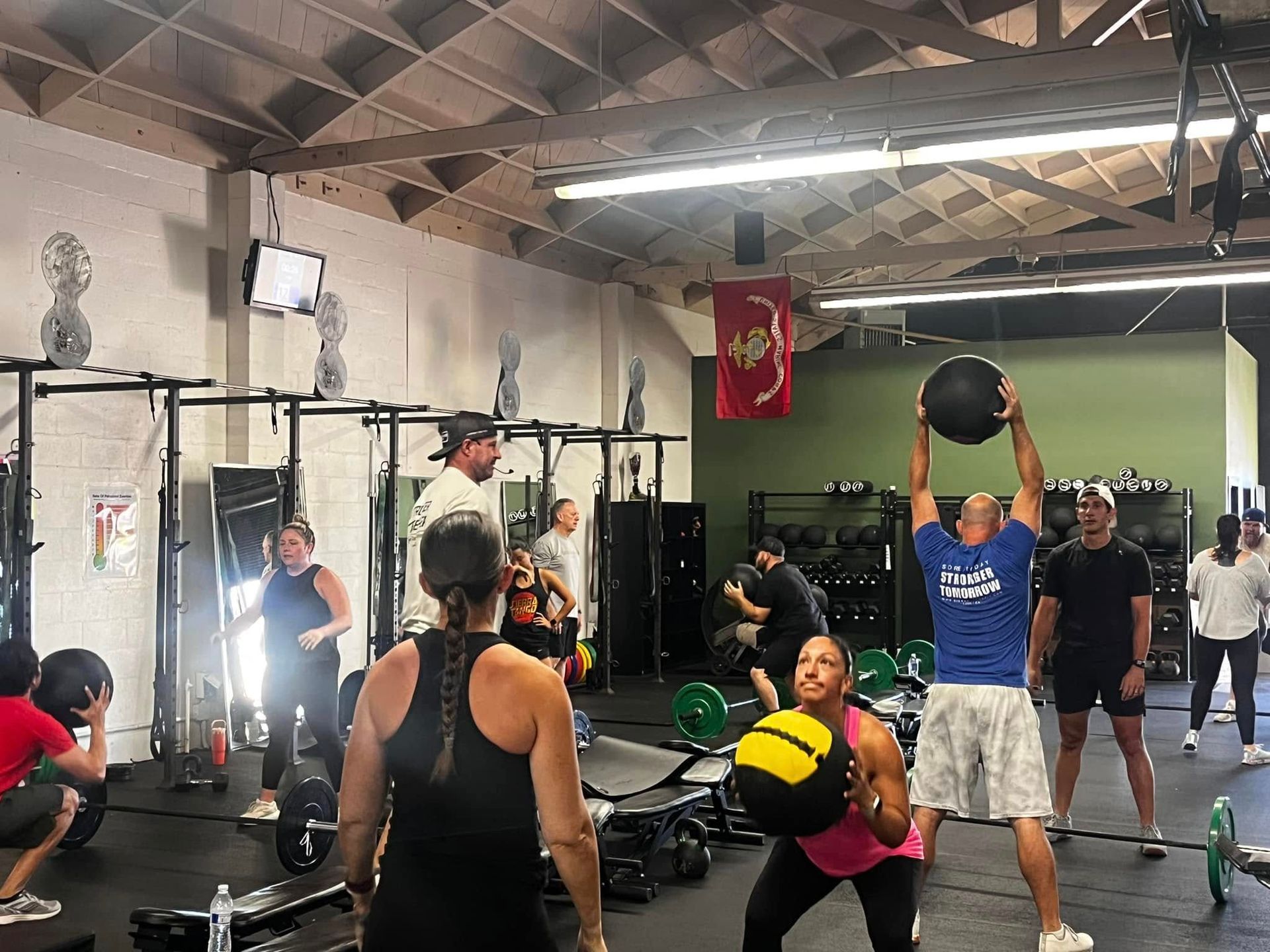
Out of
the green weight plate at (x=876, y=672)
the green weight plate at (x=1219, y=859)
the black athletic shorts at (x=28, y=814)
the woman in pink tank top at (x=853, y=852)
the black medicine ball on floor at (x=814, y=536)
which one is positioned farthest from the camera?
the black medicine ball on floor at (x=814, y=536)

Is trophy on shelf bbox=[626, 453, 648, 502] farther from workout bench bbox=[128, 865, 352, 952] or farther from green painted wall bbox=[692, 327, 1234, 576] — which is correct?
workout bench bbox=[128, 865, 352, 952]

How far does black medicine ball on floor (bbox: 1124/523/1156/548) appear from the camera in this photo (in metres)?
9.59

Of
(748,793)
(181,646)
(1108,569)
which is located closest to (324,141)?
(181,646)

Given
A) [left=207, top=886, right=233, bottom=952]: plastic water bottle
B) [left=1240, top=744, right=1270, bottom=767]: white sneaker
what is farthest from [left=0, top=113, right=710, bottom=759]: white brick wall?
[left=1240, top=744, right=1270, bottom=767]: white sneaker

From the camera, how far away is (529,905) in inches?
70.7

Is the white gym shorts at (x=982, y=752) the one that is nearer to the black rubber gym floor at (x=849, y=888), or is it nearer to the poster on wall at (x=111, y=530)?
the black rubber gym floor at (x=849, y=888)

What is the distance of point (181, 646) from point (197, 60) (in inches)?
122

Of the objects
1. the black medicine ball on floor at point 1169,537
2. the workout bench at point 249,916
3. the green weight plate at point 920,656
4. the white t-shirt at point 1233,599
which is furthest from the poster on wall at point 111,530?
the black medicine ball on floor at point 1169,537

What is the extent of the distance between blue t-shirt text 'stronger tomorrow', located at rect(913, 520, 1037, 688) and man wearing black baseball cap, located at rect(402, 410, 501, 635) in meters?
1.27

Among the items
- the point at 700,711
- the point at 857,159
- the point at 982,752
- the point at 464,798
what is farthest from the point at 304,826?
the point at 857,159

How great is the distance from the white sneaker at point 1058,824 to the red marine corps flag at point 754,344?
5107mm

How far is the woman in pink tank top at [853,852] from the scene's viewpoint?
8.29 feet

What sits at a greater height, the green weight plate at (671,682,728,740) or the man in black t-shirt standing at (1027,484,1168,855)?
the man in black t-shirt standing at (1027,484,1168,855)

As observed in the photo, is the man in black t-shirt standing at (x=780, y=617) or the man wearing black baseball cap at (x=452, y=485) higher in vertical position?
the man wearing black baseball cap at (x=452, y=485)
